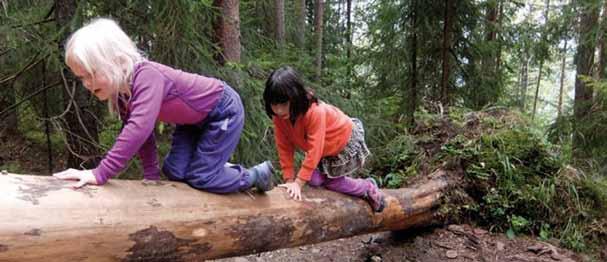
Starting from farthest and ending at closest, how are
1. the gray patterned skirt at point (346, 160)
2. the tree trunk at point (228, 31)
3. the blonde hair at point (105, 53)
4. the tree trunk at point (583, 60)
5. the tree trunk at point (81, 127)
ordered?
the tree trunk at point (583, 60) < the tree trunk at point (228, 31) < the tree trunk at point (81, 127) < the gray patterned skirt at point (346, 160) < the blonde hair at point (105, 53)

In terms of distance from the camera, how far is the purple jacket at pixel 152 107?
84.5 inches

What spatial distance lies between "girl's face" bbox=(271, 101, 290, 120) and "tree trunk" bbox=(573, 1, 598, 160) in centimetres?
571

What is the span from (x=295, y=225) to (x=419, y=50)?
6.33m

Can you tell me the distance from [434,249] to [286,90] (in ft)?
8.30

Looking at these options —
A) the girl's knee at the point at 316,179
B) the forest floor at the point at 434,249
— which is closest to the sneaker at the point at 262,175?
the girl's knee at the point at 316,179

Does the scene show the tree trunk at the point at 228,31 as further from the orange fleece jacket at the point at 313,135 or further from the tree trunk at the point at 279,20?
the tree trunk at the point at 279,20

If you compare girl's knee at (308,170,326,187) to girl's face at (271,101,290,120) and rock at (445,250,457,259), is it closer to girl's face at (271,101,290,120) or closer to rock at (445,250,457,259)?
girl's face at (271,101,290,120)

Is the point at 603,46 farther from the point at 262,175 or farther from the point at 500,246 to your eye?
the point at 262,175

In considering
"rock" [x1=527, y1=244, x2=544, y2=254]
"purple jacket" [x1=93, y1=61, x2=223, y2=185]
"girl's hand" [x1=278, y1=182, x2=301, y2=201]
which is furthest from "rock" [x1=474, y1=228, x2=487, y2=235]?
"purple jacket" [x1=93, y1=61, x2=223, y2=185]

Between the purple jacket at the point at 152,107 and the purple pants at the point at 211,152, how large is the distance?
86 millimetres

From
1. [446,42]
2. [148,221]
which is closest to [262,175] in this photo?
[148,221]

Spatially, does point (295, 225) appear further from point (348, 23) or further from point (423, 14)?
point (348, 23)

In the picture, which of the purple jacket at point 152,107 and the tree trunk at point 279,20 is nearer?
the purple jacket at point 152,107

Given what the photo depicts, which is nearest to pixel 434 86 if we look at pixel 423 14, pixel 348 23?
pixel 423 14
